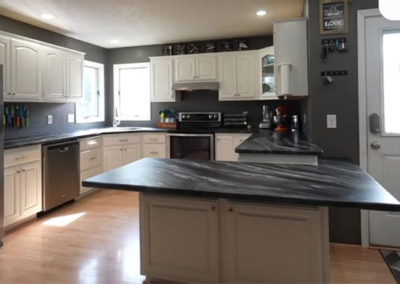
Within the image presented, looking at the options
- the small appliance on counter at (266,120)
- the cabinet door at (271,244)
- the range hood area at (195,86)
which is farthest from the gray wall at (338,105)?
the range hood area at (195,86)

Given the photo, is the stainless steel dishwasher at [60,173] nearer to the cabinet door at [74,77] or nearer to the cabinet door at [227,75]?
the cabinet door at [74,77]

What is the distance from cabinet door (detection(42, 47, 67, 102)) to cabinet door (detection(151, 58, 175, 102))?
148 cm

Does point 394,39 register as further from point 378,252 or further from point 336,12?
point 378,252

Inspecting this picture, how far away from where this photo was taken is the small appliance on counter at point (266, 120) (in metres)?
4.64

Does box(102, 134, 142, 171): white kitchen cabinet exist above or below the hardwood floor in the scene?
above

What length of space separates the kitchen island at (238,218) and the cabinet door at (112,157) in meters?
3.04

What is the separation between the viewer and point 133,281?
7.29 feet

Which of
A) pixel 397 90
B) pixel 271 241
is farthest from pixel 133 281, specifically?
pixel 397 90

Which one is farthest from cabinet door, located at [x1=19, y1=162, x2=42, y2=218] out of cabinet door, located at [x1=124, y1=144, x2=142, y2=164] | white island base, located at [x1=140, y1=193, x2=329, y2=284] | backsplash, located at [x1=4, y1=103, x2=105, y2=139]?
white island base, located at [x1=140, y1=193, x2=329, y2=284]

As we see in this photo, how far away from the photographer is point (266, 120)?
4.76 metres

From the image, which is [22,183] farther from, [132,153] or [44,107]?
[132,153]

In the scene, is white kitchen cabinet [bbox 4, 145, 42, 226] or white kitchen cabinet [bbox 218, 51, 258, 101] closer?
white kitchen cabinet [bbox 4, 145, 42, 226]

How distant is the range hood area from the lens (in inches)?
193

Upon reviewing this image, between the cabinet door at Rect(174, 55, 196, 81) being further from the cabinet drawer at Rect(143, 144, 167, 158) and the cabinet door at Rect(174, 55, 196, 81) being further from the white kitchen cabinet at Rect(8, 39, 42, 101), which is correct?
the white kitchen cabinet at Rect(8, 39, 42, 101)
